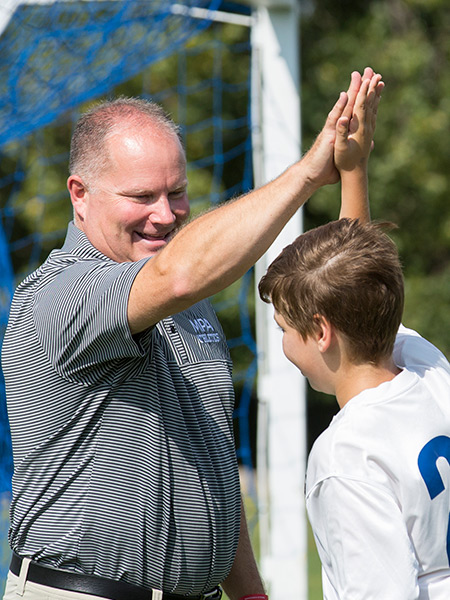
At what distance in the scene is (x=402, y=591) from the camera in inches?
64.5

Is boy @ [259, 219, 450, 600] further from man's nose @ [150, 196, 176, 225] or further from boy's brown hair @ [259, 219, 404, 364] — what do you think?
man's nose @ [150, 196, 176, 225]

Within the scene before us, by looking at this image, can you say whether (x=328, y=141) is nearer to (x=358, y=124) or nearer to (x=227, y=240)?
(x=358, y=124)

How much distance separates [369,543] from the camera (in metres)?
1.65

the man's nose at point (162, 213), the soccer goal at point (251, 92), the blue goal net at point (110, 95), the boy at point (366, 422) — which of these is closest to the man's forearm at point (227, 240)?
the boy at point (366, 422)

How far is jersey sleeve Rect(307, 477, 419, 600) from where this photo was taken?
1643 mm

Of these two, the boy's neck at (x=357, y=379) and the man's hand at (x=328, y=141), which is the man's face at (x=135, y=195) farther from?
the boy's neck at (x=357, y=379)

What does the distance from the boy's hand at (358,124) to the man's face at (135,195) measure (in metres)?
0.56

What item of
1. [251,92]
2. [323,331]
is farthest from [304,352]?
[251,92]

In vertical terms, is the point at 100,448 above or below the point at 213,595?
above

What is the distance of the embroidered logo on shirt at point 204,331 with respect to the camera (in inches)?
93.4

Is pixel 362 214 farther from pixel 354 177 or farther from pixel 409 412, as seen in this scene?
pixel 409 412

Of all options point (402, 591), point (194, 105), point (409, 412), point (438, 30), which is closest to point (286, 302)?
point (409, 412)

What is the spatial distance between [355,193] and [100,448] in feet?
2.78

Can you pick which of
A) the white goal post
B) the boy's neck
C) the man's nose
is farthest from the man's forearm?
the white goal post
